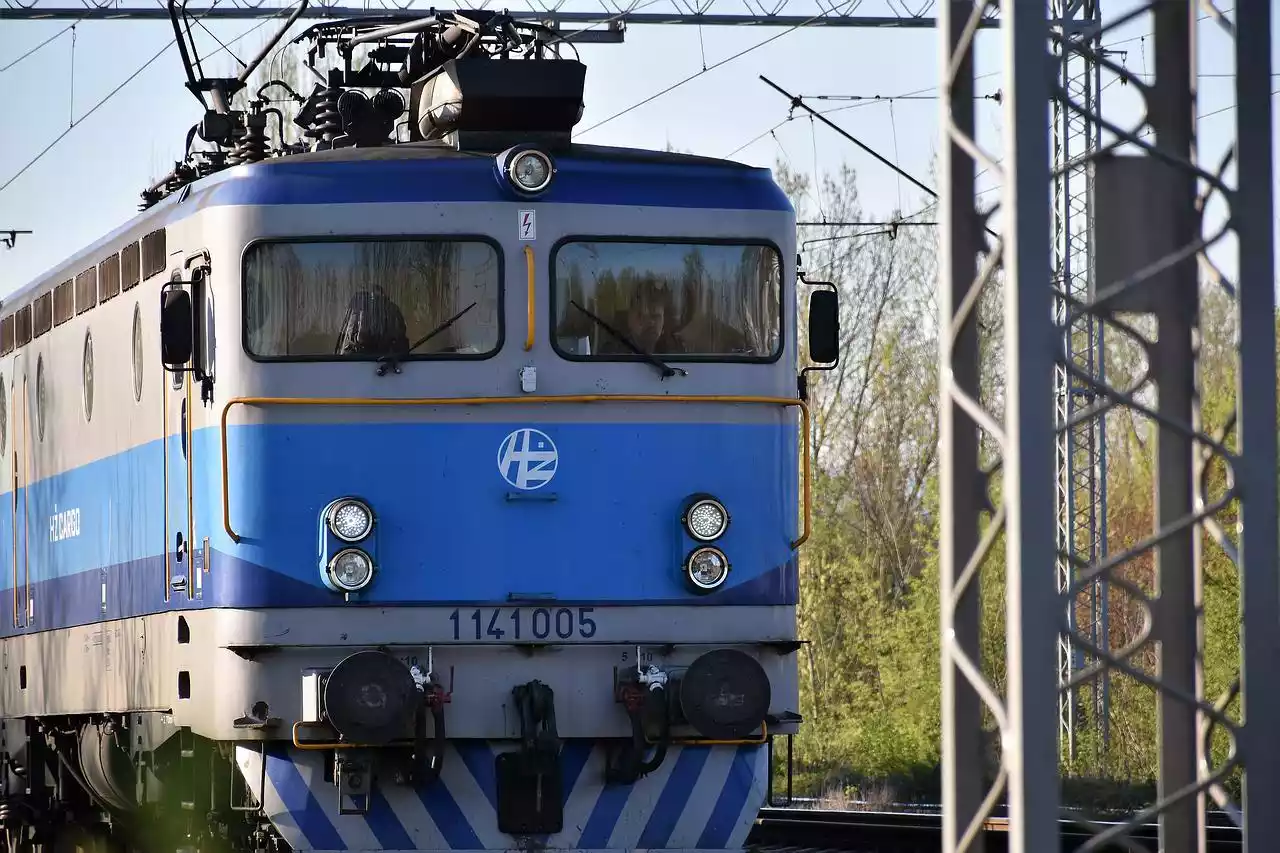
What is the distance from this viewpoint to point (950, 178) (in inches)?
234

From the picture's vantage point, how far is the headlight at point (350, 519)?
9297 millimetres

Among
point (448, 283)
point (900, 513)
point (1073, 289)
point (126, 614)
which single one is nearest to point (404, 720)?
point (448, 283)

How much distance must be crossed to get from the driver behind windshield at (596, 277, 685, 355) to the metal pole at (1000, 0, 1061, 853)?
4.19 m

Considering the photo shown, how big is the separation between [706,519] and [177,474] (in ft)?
8.16

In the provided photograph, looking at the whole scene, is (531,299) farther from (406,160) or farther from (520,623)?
(520,623)

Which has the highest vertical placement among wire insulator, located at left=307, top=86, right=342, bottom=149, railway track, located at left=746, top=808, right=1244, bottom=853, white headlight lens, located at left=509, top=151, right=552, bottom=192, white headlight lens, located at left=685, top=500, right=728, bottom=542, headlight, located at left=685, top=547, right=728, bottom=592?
wire insulator, located at left=307, top=86, right=342, bottom=149

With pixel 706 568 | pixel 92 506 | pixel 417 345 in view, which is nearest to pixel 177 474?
pixel 417 345

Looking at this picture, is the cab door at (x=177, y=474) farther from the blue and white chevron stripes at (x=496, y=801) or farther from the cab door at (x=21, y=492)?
the cab door at (x=21, y=492)

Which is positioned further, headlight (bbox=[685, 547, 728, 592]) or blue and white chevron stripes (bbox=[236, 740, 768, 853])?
headlight (bbox=[685, 547, 728, 592])

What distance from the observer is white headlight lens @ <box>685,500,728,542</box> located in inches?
377

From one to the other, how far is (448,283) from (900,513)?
2536 cm

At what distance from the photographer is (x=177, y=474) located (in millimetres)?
10078

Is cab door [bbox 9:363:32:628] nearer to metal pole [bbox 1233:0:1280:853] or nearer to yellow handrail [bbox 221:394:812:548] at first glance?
yellow handrail [bbox 221:394:812:548]

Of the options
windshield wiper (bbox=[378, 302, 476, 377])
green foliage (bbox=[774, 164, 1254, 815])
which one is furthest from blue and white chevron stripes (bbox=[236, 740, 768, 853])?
green foliage (bbox=[774, 164, 1254, 815])
